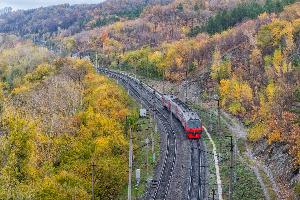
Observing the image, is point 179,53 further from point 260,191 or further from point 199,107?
point 260,191

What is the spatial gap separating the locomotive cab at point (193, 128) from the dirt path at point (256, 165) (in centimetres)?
641

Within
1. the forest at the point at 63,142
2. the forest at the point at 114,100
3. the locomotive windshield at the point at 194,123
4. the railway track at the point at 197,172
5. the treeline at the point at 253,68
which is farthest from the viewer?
the locomotive windshield at the point at 194,123

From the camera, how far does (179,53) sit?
125125 mm

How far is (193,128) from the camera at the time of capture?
2645 inches

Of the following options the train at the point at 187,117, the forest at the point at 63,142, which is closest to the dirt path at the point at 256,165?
the train at the point at 187,117

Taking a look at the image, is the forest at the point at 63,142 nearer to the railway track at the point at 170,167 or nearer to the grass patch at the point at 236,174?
the railway track at the point at 170,167

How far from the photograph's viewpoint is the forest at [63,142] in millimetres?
43375

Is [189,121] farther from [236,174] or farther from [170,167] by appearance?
[236,174]

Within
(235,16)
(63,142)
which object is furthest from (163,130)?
(235,16)

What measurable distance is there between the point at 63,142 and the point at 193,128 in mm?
19895

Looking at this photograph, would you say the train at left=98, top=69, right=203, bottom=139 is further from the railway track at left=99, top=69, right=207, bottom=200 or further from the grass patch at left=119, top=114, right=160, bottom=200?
the grass patch at left=119, top=114, right=160, bottom=200

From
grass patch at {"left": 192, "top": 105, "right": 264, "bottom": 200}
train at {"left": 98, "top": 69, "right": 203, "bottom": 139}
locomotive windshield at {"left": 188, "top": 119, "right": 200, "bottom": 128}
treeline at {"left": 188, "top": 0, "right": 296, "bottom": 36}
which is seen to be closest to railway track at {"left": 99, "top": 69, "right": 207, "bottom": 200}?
train at {"left": 98, "top": 69, "right": 203, "bottom": 139}

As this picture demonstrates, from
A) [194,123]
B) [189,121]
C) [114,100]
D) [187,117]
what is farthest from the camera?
[114,100]

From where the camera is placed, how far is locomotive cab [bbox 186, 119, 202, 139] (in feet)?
221
